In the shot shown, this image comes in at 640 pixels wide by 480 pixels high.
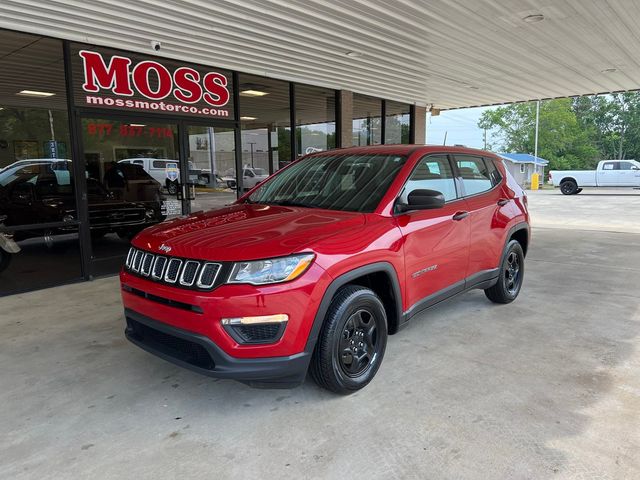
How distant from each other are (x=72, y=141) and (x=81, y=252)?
5.06 ft

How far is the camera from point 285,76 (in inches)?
362

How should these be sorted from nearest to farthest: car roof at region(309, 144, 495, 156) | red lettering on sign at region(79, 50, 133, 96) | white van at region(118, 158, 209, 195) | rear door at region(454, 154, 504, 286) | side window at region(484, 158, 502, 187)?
car roof at region(309, 144, 495, 156) < rear door at region(454, 154, 504, 286) < side window at region(484, 158, 502, 187) < red lettering on sign at region(79, 50, 133, 96) < white van at region(118, 158, 209, 195)

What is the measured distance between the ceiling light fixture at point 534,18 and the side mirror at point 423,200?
4.33m

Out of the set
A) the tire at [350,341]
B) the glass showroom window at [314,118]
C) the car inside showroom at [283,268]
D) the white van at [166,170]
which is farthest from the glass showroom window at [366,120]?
the tire at [350,341]

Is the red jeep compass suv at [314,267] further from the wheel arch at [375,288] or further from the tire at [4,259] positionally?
the tire at [4,259]

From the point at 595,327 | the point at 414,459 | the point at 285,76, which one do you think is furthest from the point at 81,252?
the point at 595,327

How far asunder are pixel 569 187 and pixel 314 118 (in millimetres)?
20407

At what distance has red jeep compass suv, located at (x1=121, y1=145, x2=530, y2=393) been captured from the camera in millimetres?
2639

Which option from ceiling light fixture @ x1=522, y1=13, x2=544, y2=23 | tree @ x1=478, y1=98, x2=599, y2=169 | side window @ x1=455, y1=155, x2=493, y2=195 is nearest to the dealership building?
ceiling light fixture @ x1=522, y1=13, x2=544, y2=23

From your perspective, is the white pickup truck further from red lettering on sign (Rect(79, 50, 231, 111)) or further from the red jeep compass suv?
the red jeep compass suv

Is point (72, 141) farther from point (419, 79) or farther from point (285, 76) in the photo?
point (419, 79)

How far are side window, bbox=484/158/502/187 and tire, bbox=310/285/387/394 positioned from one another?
2379mm

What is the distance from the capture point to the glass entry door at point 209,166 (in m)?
7.82

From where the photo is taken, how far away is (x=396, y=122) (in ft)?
42.2
